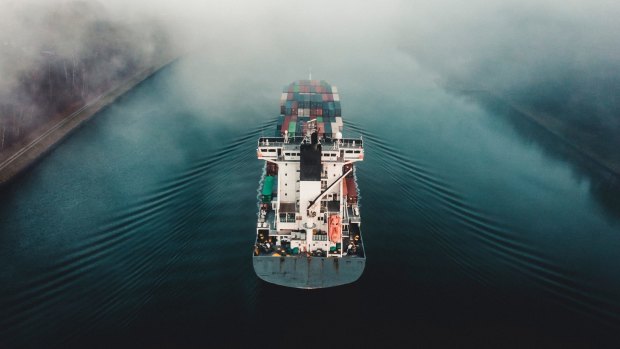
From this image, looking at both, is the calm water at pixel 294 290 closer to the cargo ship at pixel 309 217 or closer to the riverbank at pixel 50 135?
the cargo ship at pixel 309 217

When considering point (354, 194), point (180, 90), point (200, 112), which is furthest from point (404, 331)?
point (180, 90)

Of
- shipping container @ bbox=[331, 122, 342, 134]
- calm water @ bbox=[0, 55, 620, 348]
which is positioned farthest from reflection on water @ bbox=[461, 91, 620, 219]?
shipping container @ bbox=[331, 122, 342, 134]

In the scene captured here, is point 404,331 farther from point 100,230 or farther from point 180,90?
point 180,90

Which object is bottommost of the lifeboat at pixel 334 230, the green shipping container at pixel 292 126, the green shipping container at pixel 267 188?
the lifeboat at pixel 334 230

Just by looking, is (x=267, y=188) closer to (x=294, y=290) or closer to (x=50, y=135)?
(x=294, y=290)

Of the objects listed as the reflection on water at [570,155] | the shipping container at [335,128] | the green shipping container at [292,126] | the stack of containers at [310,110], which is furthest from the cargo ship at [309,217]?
the reflection on water at [570,155]

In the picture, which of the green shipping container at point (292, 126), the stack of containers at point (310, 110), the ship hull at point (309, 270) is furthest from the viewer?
the stack of containers at point (310, 110)

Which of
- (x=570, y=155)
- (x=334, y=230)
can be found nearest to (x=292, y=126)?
(x=334, y=230)
